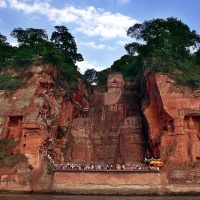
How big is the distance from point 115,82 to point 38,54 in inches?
633

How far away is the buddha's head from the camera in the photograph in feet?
170

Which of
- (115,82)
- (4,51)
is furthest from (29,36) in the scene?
(115,82)

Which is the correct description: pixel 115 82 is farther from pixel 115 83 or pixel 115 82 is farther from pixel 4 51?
pixel 4 51

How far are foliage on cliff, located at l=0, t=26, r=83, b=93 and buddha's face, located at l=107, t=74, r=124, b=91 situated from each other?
661 centimetres

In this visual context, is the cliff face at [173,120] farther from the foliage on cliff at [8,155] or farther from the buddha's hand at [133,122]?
the foliage on cliff at [8,155]

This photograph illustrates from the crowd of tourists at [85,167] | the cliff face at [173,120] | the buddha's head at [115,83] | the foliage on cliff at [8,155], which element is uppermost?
the buddha's head at [115,83]

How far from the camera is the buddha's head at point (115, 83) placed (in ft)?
170

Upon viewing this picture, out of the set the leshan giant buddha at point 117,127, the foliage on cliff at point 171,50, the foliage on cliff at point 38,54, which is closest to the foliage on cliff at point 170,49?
the foliage on cliff at point 171,50

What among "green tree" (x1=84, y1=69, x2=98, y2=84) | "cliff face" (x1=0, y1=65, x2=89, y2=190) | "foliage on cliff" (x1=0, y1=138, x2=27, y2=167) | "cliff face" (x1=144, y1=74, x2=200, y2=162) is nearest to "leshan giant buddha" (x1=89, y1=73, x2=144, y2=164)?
"cliff face" (x1=144, y1=74, x2=200, y2=162)

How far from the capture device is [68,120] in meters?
40.2

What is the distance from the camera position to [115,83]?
5200 cm

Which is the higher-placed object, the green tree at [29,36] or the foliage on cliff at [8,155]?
the green tree at [29,36]

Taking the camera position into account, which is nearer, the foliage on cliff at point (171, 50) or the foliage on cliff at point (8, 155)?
the foliage on cliff at point (8, 155)

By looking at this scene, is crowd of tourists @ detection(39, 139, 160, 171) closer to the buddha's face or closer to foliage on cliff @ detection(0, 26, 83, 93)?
foliage on cliff @ detection(0, 26, 83, 93)
